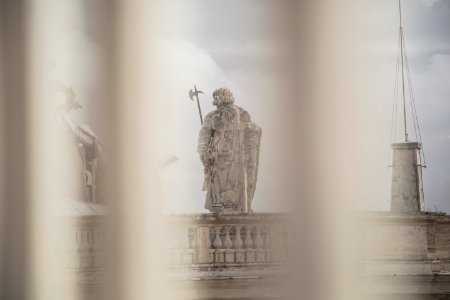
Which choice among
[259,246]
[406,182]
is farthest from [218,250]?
[406,182]

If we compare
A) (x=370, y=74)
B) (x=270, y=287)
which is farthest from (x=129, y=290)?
(x=370, y=74)

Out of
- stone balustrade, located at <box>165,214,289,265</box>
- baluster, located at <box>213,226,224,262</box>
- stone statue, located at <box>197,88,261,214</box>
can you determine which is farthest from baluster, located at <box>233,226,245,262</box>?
stone statue, located at <box>197,88,261,214</box>

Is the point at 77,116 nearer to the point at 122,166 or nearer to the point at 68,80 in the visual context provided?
the point at 68,80

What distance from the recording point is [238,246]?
8156 millimetres

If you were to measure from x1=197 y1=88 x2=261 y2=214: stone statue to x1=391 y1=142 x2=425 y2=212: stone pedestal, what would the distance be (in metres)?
2.23

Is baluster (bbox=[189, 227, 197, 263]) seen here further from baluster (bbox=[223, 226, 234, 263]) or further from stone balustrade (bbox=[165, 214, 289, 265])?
baluster (bbox=[223, 226, 234, 263])

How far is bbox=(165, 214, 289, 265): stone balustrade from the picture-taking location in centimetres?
811

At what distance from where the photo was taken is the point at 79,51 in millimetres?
9977

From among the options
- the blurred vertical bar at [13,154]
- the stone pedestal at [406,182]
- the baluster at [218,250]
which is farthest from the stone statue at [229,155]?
the stone pedestal at [406,182]

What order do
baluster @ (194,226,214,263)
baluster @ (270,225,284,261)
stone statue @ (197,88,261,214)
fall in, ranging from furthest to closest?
1. stone statue @ (197,88,261,214)
2. baluster @ (270,225,284,261)
3. baluster @ (194,226,214,263)

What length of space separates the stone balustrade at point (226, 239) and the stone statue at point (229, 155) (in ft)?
2.98

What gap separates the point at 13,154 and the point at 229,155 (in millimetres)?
2161

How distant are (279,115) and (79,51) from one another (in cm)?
238

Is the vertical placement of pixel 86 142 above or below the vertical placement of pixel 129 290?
above
